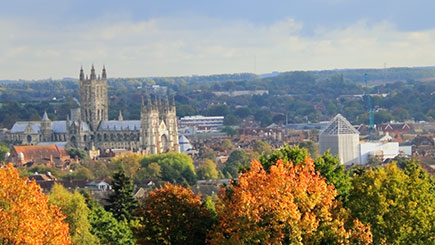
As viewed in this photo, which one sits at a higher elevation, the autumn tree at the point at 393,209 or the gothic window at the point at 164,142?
the autumn tree at the point at 393,209

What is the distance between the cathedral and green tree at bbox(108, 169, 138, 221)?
272 feet

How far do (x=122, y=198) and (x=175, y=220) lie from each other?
18897 millimetres

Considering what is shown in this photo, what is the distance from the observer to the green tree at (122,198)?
180 feet

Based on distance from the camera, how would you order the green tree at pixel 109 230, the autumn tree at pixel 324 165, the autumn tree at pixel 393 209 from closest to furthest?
1. the autumn tree at pixel 393 209
2. the autumn tree at pixel 324 165
3. the green tree at pixel 109 230

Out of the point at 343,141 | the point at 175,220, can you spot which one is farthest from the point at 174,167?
the point at 175,220

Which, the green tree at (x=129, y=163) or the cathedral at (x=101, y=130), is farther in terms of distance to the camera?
the cathedral at (x=101, y=130)

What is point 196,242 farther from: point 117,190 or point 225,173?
point 225,173

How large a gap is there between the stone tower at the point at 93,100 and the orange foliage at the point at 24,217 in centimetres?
11777

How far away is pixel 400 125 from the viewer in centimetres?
18075

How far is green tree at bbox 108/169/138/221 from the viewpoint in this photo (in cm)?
5481

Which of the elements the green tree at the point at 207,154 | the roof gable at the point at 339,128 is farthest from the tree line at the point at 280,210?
the green tree at the point at 207,154

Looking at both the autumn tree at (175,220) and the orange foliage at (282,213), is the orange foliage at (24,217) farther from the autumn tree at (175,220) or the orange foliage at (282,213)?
the orange foliage at (282,213)

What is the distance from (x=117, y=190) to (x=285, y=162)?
18.6m

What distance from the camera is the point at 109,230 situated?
48.0 m
